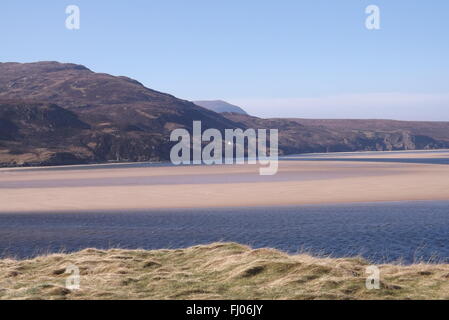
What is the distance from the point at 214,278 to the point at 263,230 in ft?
50.3

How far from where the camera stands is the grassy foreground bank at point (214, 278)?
13.1 meters

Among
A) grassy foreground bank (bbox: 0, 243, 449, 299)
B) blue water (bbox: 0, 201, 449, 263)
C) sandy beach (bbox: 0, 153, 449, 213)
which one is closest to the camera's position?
grassy foreground bank (bbox: 0, 243, 449, 299)

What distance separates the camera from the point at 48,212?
3988cm

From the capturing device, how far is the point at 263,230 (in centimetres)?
3077

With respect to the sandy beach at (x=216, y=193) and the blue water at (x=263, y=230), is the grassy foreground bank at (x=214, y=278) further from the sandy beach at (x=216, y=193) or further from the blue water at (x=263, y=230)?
the sandy beach at (x=216, y=193)

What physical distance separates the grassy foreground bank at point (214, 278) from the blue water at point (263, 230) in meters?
6.46

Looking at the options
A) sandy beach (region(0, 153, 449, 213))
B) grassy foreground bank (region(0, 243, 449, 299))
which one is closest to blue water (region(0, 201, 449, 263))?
sandy beach (region(0, 153, 449, 213))

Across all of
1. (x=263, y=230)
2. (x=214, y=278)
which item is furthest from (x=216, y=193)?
(x=214, y=278)

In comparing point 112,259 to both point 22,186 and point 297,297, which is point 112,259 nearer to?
point 297,297

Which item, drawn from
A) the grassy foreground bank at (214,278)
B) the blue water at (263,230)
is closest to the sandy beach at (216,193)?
the blue water at (263,230)

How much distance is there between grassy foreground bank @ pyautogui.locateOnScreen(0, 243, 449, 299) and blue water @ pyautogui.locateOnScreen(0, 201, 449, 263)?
646 centimetres

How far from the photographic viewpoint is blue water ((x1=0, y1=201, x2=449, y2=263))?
2558cm

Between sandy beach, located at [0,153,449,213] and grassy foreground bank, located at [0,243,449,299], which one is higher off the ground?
grassy foreground bank, located at [0,243,449,299]

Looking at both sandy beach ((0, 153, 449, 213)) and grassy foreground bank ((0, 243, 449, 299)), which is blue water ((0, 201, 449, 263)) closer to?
sandy beach ((0, 153, 449, 213))
